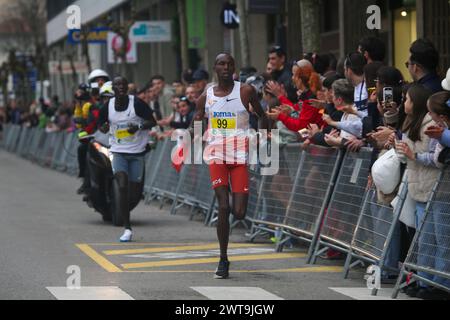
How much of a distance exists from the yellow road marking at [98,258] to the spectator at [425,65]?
3259 mm

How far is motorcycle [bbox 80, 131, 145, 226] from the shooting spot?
56.3ft

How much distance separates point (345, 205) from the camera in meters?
12.3

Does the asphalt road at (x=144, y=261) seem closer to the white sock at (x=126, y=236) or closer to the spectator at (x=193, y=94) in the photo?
the white sock at (x=126, y=236)

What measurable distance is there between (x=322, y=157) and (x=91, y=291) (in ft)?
12.1

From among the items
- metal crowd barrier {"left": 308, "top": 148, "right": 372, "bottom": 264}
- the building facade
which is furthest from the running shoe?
the building facade

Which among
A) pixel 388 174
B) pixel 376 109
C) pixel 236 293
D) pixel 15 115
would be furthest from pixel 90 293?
pixel 15 115

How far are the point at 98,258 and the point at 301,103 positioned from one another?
3.10 m

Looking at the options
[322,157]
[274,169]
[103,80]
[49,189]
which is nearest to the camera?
[322,157]

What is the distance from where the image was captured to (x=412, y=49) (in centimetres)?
1110

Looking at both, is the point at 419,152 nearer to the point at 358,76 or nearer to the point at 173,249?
the point at 358,76

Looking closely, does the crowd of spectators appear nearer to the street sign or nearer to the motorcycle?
the motorcycle

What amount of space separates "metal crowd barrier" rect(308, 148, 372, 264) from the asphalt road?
250 mm
